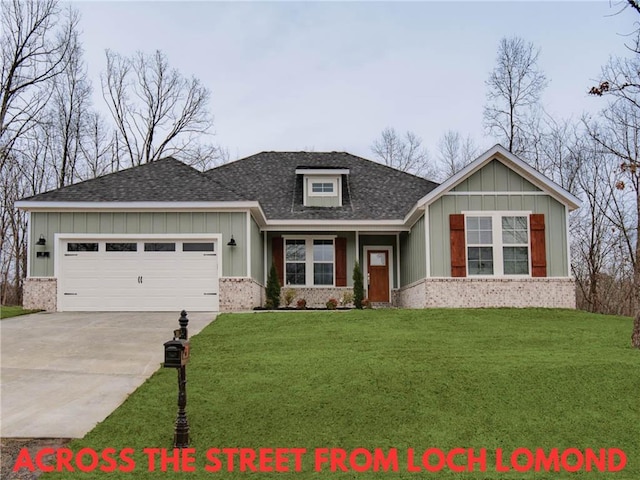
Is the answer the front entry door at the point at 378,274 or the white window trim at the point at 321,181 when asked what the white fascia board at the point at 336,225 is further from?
the white window trim at the point at 321,181

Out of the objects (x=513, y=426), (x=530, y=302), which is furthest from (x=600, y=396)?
(x=530, y=302)

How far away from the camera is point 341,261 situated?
755 inches

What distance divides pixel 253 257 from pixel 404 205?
5717 mm

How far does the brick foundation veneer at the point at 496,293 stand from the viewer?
15.6 m

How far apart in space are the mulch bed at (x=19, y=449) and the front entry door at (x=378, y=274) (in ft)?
45.8

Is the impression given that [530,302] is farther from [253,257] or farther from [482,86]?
[482,86]

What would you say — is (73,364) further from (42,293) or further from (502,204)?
(502,204)

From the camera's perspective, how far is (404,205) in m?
19.7

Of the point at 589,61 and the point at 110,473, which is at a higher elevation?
the point at 589,61

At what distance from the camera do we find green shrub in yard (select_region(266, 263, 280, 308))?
1784 centimetres

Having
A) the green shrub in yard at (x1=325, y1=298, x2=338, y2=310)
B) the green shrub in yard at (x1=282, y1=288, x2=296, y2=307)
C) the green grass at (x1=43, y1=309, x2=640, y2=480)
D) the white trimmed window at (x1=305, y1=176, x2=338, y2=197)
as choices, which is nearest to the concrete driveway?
the green grass at (x1=43, y1=309, x2=640, y2=480)

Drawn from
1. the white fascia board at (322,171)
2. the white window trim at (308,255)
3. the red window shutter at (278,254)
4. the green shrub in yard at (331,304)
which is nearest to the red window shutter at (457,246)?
the green shrub in yard at (331,304)

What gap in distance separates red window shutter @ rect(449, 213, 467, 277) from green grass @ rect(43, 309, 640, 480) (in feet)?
14.6
